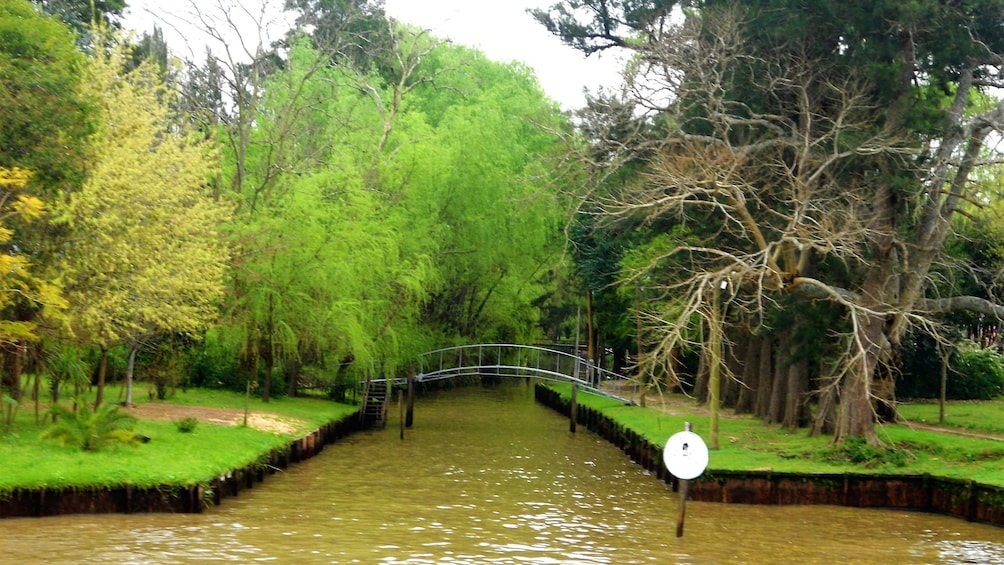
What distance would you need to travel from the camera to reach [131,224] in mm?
23453

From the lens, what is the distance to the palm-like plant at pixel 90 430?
20172mm

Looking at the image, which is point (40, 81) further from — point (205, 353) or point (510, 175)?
point (510, 175)

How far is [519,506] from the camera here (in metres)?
22.2

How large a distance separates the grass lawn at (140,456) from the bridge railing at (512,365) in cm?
1581

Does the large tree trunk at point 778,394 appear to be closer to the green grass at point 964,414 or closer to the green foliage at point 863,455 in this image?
the green grass at point 964,414

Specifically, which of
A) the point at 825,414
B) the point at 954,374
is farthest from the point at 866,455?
the point at 954,374

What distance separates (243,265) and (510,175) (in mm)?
18740

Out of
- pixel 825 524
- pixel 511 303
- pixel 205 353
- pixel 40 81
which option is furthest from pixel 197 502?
pixel 511 303

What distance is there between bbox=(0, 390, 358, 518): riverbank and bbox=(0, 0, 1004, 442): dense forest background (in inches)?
81.7

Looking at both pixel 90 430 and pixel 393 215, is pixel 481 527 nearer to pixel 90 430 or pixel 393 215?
pixel 90 430

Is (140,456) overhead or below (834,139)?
below

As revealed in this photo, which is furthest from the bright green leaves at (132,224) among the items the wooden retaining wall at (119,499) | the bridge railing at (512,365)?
the bridge railing at (512,365)

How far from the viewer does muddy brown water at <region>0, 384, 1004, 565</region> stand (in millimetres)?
16453

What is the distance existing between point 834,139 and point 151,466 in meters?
15.5
